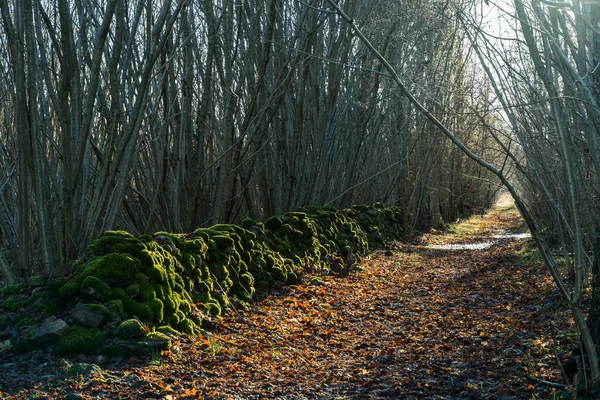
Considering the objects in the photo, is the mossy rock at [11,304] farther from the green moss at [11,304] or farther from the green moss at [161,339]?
the green moss at [161,339]

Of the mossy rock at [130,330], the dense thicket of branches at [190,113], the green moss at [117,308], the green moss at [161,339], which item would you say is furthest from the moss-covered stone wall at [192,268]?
the dense thicket of branches at [190,113]

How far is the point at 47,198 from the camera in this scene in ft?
20.2

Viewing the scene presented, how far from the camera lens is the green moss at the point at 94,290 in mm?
4617

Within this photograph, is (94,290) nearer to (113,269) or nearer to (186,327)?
(113,269)

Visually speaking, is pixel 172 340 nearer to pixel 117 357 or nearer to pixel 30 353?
pixel 117 357

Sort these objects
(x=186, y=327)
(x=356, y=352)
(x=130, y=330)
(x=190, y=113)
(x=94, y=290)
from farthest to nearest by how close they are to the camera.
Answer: (x=190, y=113)
(x=356, y=352)
(x=186, y=327)
(x=94, y=290)
(x=130, y=330)

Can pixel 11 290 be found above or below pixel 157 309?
above

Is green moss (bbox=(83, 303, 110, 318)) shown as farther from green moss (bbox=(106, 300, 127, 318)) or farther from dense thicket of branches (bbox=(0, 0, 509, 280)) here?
dense thicket of branches (bbox=(0, 0, 509, 280))

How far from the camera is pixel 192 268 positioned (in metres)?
5.78

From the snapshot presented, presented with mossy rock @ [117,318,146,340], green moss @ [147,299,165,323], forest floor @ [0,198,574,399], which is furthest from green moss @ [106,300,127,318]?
forest floor @ [0,198,574,399]

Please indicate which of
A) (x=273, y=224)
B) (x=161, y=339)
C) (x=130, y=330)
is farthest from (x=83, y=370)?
(x=273, y=224)

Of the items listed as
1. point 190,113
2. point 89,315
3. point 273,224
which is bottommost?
point 89,315

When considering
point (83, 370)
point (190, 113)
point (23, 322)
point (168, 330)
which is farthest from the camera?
point (190, 113)

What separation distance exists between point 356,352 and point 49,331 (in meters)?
2.38
